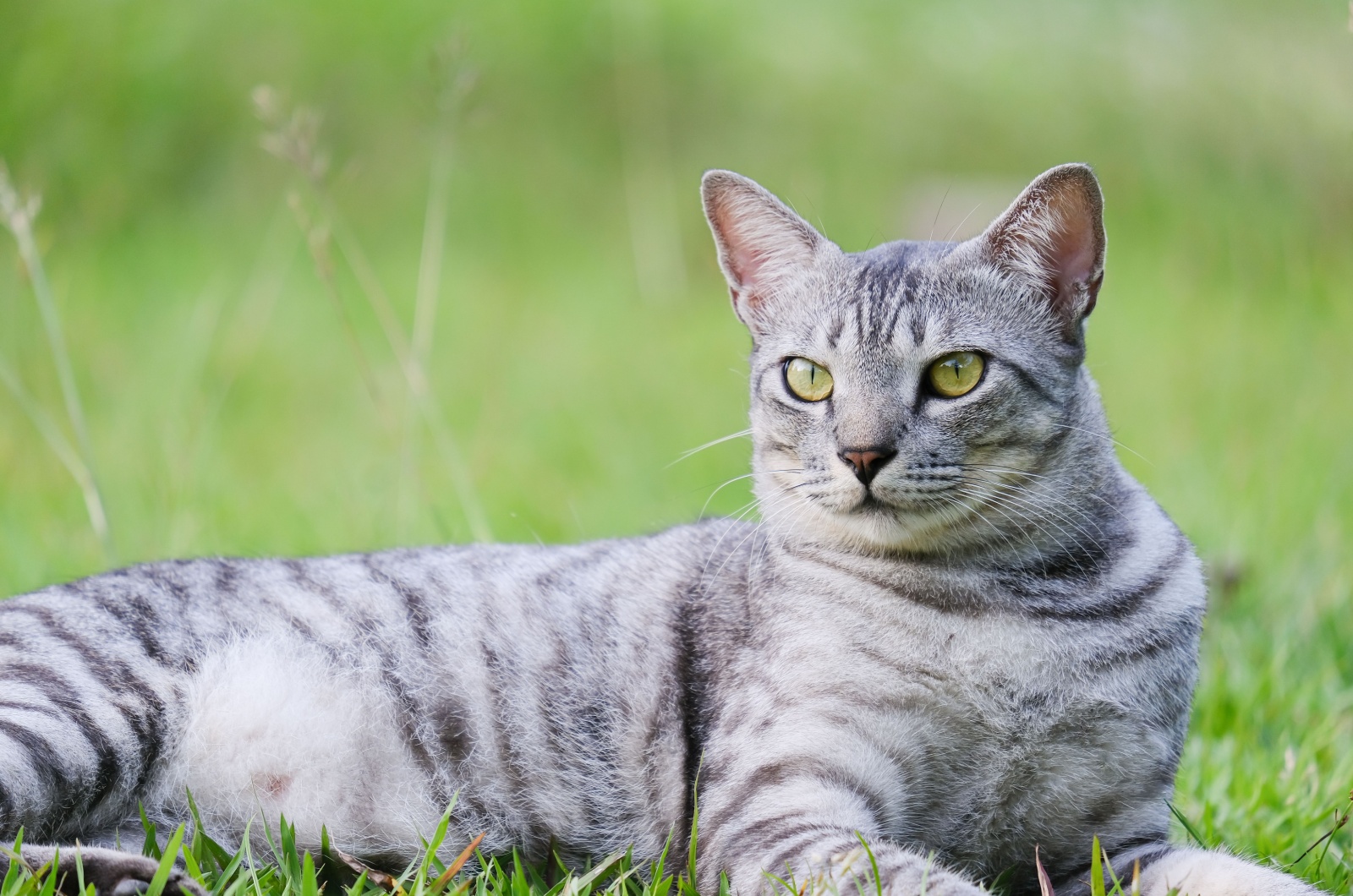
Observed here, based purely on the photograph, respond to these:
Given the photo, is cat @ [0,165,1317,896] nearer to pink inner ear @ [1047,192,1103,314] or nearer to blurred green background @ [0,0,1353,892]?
pink inner ear @ [1047,192,1103,314]

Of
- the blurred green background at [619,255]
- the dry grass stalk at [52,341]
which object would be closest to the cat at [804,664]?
the blurred green background at [619,255]

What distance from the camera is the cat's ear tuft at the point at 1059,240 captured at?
2.87m

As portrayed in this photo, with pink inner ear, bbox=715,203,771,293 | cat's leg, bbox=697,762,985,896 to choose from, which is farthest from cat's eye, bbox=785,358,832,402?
cat's leg, bbox=697,762,985,896

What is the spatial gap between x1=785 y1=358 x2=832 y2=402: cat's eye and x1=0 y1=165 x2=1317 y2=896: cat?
0.4 inches

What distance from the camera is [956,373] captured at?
284cm

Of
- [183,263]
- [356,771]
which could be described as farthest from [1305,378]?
[183,263]

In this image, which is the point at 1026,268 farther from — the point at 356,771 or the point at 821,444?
the point at 356,771

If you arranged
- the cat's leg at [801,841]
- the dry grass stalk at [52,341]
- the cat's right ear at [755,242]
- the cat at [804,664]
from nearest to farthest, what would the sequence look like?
the cat's leg at [801,841] → the cat at [804,664] → the cat's right ear at [755,242] → the dry grass stalk at [52,341]

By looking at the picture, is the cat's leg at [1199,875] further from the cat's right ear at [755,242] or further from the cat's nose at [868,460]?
the cat's right ear at [755,242]

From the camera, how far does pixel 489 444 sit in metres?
6.68

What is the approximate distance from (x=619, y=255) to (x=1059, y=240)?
7.67 m

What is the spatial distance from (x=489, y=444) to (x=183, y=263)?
3871mm

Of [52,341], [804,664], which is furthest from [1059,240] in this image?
[52,341]

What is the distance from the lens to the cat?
2668 mm
